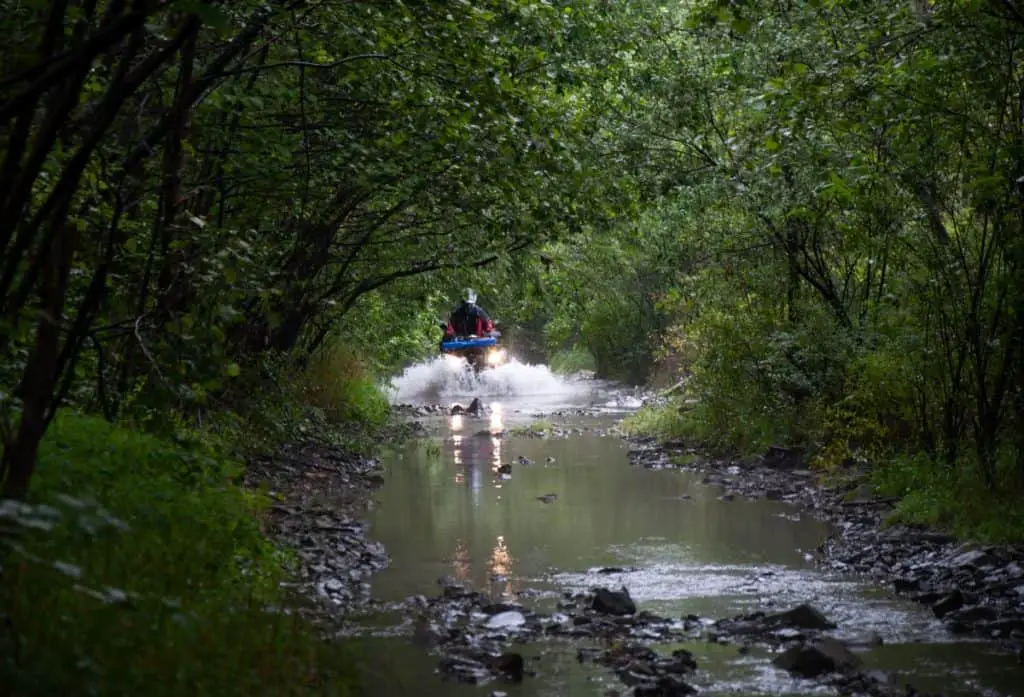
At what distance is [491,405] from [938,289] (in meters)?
24.3

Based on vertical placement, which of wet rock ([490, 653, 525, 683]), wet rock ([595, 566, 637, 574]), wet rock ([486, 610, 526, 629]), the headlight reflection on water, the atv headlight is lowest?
wet rock ([490, 653, 525, 683])

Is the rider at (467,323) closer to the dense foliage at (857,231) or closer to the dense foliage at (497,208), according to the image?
the dense foliage at (497,208)

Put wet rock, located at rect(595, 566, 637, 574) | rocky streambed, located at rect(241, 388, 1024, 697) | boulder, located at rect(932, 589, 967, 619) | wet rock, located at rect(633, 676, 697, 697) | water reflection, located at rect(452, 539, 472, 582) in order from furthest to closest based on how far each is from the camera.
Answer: wet rock, located at rect(595, 566, 637, 574) → water reflection, located at rect(452, 539, 472, 582) → boulder, located at rect(932, 589, 967, 619) → rocky streambed, located at rect(241, 388, 1024, 697) → wet rock, located at rect(633, 676, 697, 697)

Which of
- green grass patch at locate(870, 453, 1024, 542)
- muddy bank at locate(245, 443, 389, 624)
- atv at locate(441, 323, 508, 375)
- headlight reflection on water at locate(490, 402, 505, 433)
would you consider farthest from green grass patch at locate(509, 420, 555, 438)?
green grass patch at locate(870, 453, 1024, 542)

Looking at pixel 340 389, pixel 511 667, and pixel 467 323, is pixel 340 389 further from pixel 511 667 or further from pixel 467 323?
pixel 511 667

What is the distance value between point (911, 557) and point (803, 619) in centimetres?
302

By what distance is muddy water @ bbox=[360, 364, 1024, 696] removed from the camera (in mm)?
7945

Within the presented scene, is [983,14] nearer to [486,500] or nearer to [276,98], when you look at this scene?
[276,98]

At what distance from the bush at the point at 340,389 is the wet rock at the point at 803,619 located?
564 inches

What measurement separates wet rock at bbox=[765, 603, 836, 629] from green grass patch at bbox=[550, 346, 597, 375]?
4100 cm

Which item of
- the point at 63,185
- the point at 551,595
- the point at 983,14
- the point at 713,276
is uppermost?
the point at 983,14

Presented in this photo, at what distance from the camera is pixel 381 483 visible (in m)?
17.6

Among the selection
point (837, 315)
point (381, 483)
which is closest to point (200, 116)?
point (381, 483)

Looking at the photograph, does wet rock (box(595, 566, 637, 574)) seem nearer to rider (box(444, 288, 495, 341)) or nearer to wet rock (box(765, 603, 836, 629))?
wet rock (box(765, 603, 836, 629))
